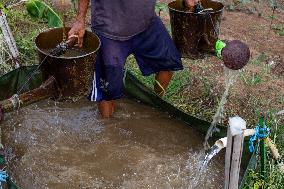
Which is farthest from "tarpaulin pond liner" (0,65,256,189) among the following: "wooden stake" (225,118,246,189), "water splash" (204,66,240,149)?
Answer: "wooden stake" (225,118,246,189)

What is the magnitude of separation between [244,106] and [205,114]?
38 centimetres

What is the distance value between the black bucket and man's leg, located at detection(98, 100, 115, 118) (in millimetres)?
807

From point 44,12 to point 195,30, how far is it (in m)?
1.93

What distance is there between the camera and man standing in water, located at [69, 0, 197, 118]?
326cm

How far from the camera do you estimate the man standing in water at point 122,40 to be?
128 inches

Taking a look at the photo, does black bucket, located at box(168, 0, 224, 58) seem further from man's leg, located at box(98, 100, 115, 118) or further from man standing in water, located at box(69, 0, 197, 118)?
man's leg, located at box(98, 100, 115, 118)

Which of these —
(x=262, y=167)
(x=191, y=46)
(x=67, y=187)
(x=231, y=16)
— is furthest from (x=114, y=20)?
(x=231, y=16)

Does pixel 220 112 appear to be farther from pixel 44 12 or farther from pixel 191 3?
pixel 44 12

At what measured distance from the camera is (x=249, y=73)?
15.1ft

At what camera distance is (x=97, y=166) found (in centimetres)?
338

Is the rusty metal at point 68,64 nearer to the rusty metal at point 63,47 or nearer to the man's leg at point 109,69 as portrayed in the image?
the rusty metal at point 63,47

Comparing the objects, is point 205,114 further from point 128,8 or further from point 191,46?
point 128,8

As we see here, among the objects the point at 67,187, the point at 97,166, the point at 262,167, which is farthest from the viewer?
the point at 97,166

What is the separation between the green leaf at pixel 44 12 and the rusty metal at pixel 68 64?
1380mm
